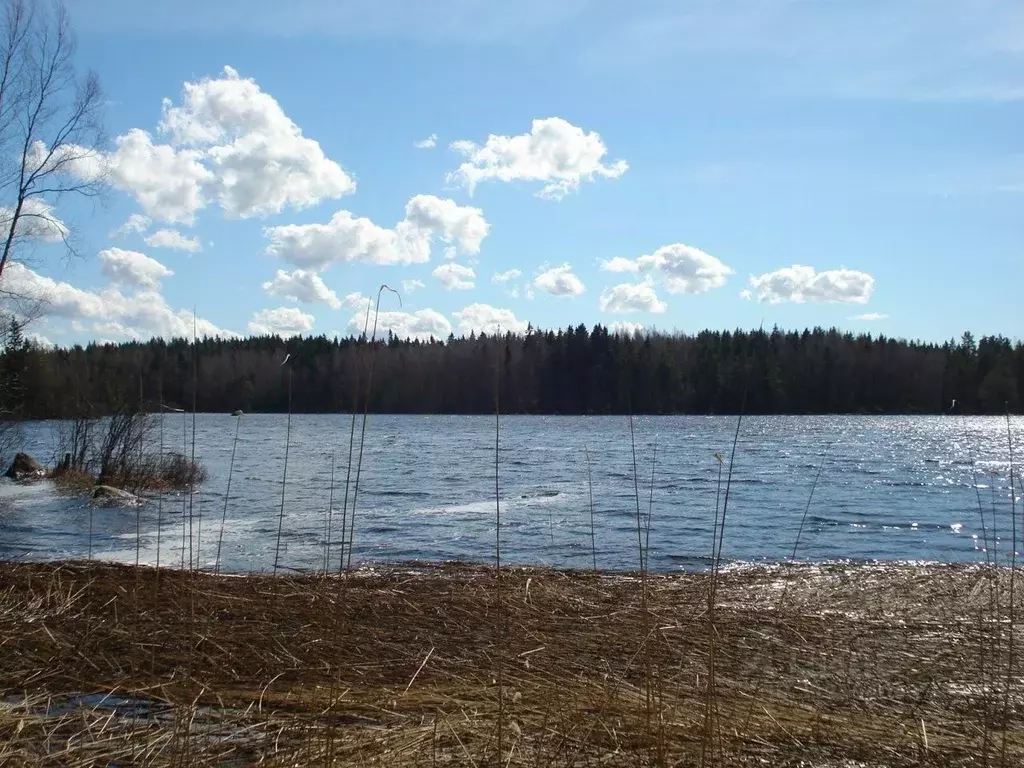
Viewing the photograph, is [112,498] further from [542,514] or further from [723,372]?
[723,372]

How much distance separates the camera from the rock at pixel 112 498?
22.1 meters

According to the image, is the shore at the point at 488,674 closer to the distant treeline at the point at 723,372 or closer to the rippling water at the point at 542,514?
the rippling water at the point at 542,514

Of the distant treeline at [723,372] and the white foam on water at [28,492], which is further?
the distant treeline at [723,372]

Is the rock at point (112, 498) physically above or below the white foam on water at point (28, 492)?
above

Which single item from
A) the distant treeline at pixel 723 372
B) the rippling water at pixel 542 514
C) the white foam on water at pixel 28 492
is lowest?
the white foam on water at pixel 28 492

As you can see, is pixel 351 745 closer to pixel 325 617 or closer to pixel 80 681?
pixel 80 681

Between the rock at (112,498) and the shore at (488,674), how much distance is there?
48.0 ft

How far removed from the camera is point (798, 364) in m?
90.5

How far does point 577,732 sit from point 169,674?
279cm

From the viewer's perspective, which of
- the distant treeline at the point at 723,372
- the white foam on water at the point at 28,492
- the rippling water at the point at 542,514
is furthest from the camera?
the distant treeline at the point at 723,372

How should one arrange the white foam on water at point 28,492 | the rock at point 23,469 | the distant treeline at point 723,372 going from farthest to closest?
1. the distant treeline at point 723,372
2. the rock at point 23,469
3. the white foam on water at point 28,492

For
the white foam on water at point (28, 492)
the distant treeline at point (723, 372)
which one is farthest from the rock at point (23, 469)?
the distant treeline at point (723, 372)

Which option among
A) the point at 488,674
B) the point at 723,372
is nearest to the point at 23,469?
the point at 488,674

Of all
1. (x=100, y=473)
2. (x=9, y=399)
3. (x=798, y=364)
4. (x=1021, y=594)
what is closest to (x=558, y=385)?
(x=798, y=364)
